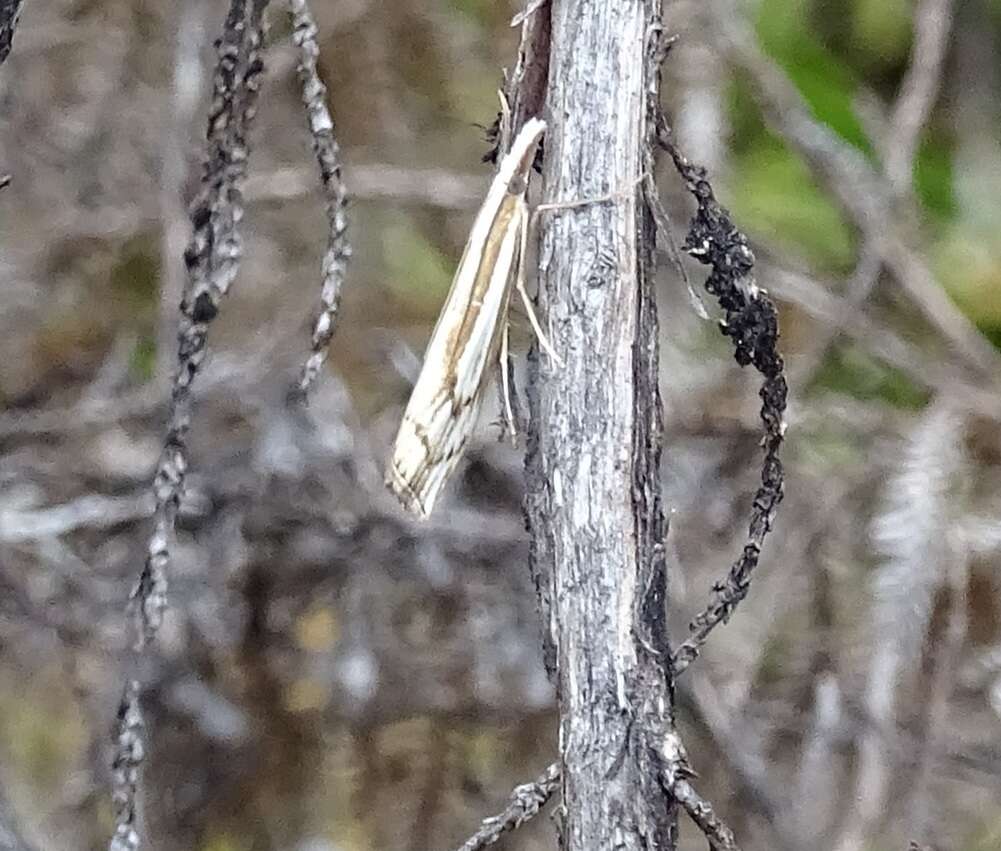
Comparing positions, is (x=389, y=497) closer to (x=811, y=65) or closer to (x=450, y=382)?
(x=450, y=382)

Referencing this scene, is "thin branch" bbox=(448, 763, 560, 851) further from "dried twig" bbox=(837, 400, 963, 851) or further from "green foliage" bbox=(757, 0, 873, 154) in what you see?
"green foliage" bbox=(757, 0, 873, 154)

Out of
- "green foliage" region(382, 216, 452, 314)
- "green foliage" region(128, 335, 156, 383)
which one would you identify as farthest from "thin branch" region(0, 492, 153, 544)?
"green foliage" region(382, 216, 452, 314)

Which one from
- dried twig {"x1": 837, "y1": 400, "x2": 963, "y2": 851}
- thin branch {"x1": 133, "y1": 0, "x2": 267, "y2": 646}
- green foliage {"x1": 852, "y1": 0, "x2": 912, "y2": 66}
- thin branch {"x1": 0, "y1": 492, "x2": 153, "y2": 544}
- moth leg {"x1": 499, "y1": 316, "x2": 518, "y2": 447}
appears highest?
green foliage {"x1": 852, "y1": 0, "x2": 912, "y2": 66}

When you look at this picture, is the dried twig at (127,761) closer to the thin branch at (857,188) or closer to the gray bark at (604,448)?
the gray bark at (604,448)

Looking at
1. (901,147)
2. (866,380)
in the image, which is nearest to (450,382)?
(866,380)

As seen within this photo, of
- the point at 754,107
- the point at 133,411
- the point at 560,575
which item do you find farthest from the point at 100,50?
the point at 560,575

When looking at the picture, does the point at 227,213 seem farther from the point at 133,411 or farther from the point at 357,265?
the point at 357,265
